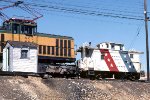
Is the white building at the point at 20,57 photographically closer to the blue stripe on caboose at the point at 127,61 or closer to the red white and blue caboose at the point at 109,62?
the red white and blue caboose at the point at 109,62

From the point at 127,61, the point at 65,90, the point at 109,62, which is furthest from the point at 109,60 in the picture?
the point at 65,90

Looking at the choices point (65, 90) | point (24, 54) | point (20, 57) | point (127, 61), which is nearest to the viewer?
point (65, 90)

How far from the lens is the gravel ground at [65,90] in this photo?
74.6ft

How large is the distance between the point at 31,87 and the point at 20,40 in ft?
31.7

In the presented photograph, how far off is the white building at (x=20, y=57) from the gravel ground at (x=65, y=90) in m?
6.22

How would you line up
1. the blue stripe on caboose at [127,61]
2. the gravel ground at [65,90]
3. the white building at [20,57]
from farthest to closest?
the blue stripe on caboose at [127,61] → the white building at [20,57] → the gravel ground at [65,90]

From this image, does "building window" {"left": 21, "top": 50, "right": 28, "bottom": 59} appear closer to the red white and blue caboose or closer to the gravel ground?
the red white and blue caboose

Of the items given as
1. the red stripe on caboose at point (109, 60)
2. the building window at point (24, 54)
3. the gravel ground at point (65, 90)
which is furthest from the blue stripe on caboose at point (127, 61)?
the building window at point (24, 54)

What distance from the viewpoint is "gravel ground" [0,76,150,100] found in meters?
22.8

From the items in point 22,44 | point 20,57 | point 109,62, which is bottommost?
point 109,62

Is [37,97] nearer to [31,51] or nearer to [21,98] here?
[21,98]

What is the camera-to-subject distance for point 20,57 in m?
32.3

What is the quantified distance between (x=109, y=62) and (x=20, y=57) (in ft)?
31.2

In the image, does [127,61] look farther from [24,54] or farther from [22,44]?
[22,44]
